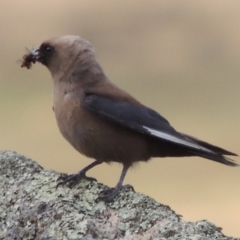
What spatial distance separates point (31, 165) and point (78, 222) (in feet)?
2.06

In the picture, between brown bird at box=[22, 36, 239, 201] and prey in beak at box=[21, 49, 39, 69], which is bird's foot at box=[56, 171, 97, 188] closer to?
brown bird at box=[22, 36, 239, 201]

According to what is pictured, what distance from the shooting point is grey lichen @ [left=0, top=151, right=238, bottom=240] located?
2.07 metres

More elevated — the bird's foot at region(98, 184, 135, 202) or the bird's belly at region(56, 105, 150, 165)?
the bird's belly at region(56, 105, 150, 165)

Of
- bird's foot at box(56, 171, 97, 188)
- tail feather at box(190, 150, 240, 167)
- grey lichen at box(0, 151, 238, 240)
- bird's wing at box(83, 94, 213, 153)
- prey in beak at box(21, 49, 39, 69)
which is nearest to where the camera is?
grey lichen at box(0, 151, 238, 240)

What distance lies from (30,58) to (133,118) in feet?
2.43

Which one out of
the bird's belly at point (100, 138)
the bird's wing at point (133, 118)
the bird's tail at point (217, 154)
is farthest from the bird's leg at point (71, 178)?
the bird's tail at point (217, 154)

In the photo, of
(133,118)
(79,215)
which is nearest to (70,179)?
(79,215)

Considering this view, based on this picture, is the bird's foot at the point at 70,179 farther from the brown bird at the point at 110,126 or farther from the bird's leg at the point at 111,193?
the bird's leg at the point at 111,193

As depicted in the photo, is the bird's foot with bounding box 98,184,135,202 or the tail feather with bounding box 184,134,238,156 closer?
the bird's foot with bounding box 98,184,135,202

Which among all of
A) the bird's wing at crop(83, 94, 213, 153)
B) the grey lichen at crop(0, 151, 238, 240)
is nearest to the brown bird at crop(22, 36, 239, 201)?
the bird's wing at crop(83, 94, 213, 153)

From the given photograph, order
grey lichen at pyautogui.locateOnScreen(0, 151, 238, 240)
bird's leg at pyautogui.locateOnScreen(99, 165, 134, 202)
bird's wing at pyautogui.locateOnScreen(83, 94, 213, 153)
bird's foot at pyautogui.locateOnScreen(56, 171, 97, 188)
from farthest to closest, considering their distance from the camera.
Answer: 1. bird's wing at pyautogui.locateOnScreen(83, 94, 213, 153)
2. bird's foot at pyautogui.locateOnScreen(56, 171, 97, 188)
3. bird's leg at pyautogui.locateOnScreen(99, 165, 134, 202)
4. grey lichen at pyautogui.locateOnScreen(0, 151, 238, 240)

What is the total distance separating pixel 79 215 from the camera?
2.20 m

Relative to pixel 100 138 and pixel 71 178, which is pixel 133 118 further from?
pixel 71 178

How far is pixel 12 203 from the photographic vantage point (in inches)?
92.7
